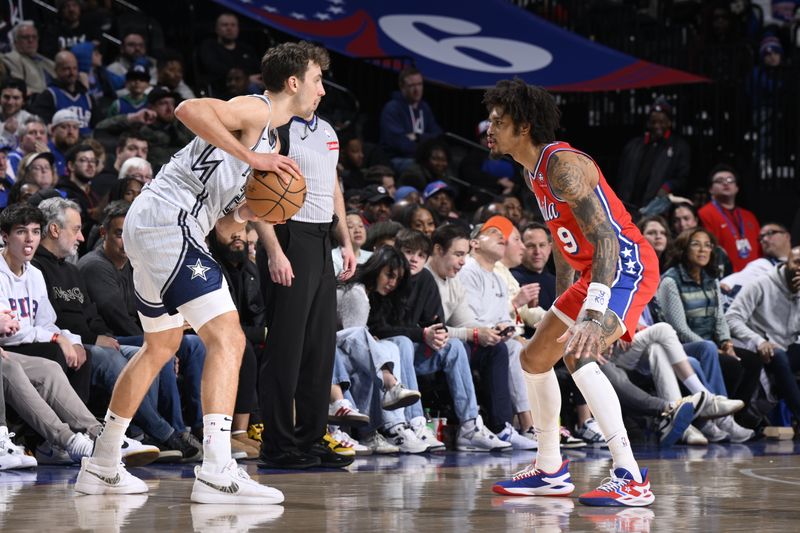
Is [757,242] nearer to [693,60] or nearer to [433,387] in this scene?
[693,60]

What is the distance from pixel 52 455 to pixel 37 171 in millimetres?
2496

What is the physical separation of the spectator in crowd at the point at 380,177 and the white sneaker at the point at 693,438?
12.7ft

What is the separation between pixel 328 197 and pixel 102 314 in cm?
200

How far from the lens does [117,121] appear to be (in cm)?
1137

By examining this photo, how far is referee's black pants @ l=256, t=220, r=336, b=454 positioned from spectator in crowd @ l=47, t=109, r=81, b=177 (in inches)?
161

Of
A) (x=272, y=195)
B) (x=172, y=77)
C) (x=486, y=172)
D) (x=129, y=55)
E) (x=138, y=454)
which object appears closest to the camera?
(x=272, y=195)

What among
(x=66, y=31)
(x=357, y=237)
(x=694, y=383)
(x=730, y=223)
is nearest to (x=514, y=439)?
(x=694, y=383)

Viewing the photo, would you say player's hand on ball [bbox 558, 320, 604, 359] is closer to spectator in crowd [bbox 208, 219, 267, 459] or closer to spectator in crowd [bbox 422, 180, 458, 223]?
spectator in crowd [bbox 208, 219, 267, 459]

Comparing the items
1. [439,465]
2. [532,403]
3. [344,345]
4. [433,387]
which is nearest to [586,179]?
A: [532,403]

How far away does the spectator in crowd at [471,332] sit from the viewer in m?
9.08

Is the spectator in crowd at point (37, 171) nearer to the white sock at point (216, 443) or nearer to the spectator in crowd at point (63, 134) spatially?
the spectator in crowd at point (63, 134)

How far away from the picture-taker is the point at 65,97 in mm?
11648

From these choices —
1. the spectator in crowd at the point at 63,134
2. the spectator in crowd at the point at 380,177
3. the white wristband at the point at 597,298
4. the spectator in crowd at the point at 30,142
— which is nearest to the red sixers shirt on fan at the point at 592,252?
the white wristband at the point at 597,298

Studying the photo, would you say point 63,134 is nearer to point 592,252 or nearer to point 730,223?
point 592,252
